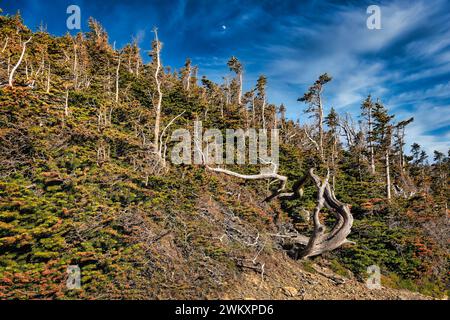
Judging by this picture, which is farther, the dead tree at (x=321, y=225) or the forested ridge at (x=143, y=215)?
the dead tree at (x=321, y=225)

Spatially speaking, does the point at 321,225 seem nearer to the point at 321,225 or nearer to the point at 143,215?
the point at 321,225

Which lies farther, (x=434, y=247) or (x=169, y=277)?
(x=434, y=247)

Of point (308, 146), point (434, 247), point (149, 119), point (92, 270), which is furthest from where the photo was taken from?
point (308, 146)

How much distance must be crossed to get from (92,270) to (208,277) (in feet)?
10.9

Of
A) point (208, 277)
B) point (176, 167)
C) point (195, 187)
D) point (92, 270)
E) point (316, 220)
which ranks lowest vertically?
point (208, 277)

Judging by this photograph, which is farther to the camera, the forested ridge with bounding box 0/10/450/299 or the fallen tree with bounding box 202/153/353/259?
the fallen tree with bounding box 202/153/353/259

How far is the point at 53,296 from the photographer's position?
5.84m

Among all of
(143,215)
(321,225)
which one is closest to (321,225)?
(321,225)

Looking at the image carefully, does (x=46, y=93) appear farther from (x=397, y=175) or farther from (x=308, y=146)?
(x=397, y=175)

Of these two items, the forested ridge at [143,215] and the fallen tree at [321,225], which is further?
the fallen tree at [321,225]

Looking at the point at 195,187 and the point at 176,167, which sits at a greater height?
the point at 176,167

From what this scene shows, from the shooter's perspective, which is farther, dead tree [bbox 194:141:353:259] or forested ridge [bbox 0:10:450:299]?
dead tree [bbox 194:141:353:259]

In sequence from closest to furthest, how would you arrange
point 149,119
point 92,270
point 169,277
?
point 92,270 → point 169,277 → point 149,119
